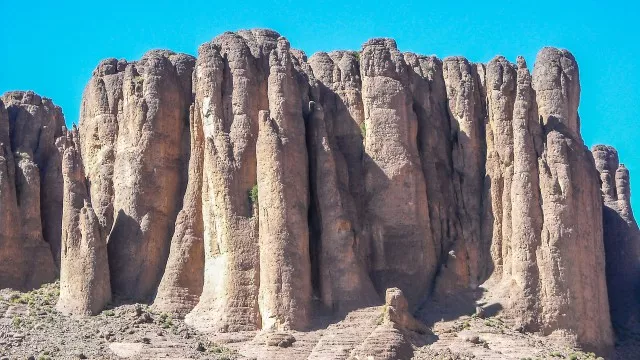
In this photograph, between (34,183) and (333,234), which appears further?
(34,183)

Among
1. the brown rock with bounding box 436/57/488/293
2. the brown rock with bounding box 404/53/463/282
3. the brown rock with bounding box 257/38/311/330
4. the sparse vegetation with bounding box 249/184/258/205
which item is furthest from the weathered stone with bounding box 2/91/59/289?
the brown rock with bounding box 436/57/488/293

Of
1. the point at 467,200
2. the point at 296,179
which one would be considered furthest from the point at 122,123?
the point at 467,200

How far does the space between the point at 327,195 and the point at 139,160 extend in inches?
389

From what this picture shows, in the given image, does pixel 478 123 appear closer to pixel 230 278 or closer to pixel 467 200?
pixel 467 200

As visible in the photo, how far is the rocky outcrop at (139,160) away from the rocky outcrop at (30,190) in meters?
2.96

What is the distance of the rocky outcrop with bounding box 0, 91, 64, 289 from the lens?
97.8 m

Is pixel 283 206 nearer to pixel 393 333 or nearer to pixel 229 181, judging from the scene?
pixel 229 181

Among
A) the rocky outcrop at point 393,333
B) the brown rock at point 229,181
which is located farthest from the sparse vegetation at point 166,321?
the rocky outcrop at point 393,333

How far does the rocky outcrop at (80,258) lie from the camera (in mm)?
91688

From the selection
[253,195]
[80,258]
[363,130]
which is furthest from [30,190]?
[363,130]

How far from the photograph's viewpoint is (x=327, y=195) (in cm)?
9144

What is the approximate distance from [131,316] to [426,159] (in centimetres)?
1614

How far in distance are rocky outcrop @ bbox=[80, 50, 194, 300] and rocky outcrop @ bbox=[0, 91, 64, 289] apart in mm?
2961

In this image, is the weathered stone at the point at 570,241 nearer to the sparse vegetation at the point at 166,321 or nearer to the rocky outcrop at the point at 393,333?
the rocky outcrop at the point at 393,333
